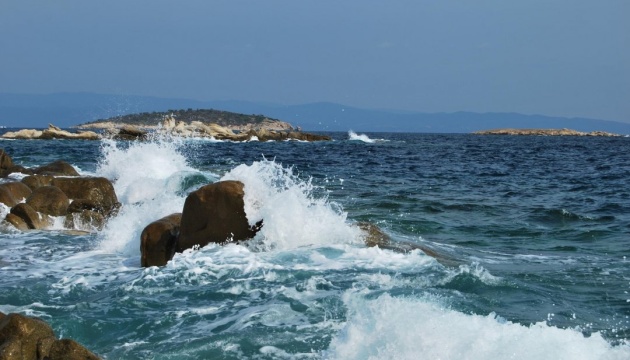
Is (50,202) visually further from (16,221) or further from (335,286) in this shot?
(335,286)

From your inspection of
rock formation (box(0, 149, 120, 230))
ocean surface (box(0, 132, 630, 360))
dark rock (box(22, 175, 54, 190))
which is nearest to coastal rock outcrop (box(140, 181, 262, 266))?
ocean surface (box(0, 132, 630, 360))

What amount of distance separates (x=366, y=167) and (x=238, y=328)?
23.4 meters

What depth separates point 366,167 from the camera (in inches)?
1176

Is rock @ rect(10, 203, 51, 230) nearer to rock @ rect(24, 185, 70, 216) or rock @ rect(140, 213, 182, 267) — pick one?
rock @ rect(24, 185, 70, 216)

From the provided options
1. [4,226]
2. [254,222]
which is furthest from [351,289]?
[4,226]

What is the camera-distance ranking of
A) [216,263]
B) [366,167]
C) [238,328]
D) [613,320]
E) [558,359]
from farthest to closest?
[366,167]
[216,263]
[613,320]
[238,328]
[558,359]

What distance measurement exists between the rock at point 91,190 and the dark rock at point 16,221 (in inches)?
70.6

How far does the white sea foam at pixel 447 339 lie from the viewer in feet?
17.5

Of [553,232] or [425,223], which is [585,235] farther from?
[425,223]

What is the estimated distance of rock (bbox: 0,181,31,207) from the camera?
13.5 m

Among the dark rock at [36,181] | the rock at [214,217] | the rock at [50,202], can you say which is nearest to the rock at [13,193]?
the rock at [50,202]

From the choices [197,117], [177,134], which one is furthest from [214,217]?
[197,117]

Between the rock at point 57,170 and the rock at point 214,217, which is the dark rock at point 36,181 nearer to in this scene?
the rock at point 57,170

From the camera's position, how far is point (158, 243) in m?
9.79
